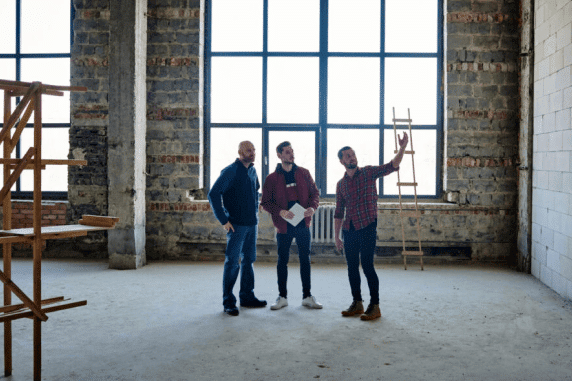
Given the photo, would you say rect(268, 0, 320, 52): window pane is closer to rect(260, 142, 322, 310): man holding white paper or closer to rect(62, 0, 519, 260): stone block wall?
rect(62, 0, 519, 260): stone block wall

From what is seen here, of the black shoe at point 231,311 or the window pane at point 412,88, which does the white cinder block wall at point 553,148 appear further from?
the black shoe at point 231,311

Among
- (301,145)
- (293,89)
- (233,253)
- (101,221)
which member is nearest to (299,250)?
(233,253)

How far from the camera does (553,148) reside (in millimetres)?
5547

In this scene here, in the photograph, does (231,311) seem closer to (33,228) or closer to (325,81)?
(33,228)

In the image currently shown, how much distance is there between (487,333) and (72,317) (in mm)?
3345

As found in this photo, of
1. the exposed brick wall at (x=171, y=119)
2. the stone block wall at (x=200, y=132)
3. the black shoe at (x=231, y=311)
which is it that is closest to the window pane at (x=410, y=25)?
the stone block wall at (x=200, y=132)

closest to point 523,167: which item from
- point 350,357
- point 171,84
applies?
point 350,357

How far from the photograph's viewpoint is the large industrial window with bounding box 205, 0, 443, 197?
718 cm

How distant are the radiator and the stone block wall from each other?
63 cm

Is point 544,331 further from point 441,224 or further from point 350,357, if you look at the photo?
point 441,224

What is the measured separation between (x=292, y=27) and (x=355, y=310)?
14.6ft

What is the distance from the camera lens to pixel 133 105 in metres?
6.58

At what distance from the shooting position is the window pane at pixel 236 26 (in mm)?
7301

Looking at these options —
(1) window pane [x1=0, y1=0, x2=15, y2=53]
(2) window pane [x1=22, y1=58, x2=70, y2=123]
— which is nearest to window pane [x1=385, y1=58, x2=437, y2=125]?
(2) window pane [x1=22, y1=58, x2=70, y2=123]
